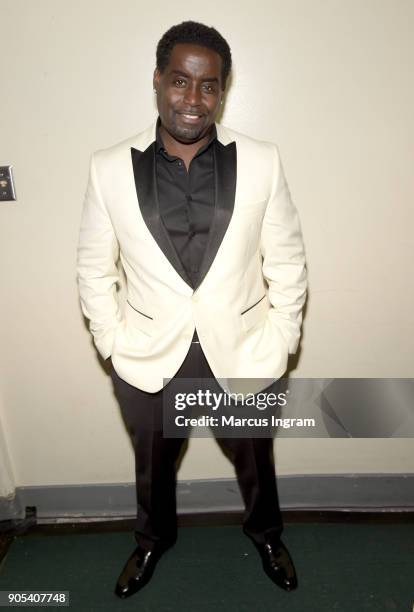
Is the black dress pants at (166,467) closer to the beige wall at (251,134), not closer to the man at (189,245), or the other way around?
the man at (189,245)

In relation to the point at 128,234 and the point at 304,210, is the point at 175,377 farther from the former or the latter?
the point at 304,210

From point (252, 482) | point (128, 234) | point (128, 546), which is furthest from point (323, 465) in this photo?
point (128, 234)

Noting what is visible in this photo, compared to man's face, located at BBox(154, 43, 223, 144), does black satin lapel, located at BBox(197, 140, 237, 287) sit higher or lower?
lower

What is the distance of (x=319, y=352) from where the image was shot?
6.39 feet

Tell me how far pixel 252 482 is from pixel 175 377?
0.56m

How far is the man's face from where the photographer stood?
1.24 metres

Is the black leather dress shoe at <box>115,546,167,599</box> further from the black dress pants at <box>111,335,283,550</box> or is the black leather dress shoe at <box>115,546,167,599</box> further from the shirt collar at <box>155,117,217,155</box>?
the shirt collar at <box>155,117,217,155</box>

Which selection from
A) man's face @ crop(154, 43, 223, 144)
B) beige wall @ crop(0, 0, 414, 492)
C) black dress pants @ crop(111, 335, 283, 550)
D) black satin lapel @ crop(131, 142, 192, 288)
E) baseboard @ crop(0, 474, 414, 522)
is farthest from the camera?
baseboard @ crop(0, 474, 414, 522)

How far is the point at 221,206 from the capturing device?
136 centimetres

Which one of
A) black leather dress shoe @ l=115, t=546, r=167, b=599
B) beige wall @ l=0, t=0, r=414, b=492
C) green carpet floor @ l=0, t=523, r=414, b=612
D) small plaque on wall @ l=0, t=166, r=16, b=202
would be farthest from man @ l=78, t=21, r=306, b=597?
green carpet floor @ l=0, t=523, r=414, b=612

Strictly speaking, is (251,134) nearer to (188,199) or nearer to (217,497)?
(188,199)

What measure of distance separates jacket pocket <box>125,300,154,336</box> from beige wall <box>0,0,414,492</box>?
1.30ft

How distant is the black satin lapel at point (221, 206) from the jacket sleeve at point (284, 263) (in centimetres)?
15

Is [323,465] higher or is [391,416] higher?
[391,416]
